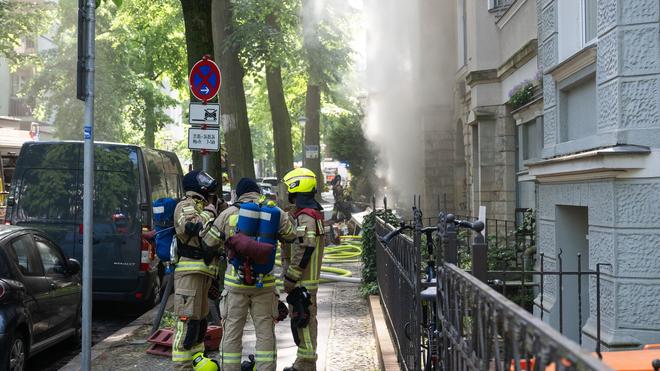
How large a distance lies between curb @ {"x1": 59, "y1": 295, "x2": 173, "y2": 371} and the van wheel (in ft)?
1.85

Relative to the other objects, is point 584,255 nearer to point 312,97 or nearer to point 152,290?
point 152,290

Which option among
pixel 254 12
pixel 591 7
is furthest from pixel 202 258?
pixel 254 12

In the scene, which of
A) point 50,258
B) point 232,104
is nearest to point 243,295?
point 50,258

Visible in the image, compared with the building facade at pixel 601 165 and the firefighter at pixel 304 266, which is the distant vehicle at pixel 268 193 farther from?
the building facade at pixel 601 165

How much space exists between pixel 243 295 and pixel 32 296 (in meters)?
2.43

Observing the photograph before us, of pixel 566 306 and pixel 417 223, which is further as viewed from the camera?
pixel 566 306

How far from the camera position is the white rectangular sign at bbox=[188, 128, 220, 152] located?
8.95m

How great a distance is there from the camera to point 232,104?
17.0 m

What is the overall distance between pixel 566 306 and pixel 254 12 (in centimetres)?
1331

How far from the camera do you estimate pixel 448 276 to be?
12.5 feet

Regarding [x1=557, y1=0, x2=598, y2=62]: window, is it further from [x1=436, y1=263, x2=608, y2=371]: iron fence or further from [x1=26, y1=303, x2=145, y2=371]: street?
[x1=26, y1=303, x2=145, y2=371]: street

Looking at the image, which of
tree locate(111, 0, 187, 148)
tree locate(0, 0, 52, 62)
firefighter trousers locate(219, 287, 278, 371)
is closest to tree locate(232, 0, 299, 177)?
tree locate(111, 0, 187, 148)

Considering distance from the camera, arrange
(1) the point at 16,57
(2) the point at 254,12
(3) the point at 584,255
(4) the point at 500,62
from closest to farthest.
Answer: (3) the point at 584,255 → (4) the point at 500,62 → (2) the point at 254,12 → (1) the point at 16,57

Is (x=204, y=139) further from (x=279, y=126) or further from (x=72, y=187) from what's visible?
(x=279, y=126)
